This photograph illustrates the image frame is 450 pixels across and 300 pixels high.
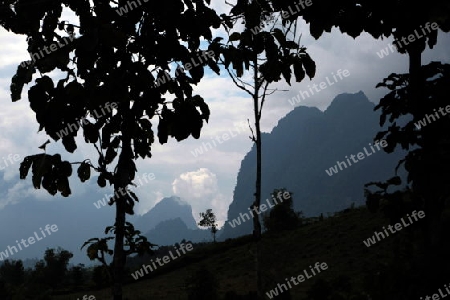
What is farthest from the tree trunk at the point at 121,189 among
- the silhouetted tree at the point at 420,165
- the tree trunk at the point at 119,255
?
the silhouetted tree at the point at 420,165

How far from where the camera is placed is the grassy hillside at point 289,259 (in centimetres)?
3716

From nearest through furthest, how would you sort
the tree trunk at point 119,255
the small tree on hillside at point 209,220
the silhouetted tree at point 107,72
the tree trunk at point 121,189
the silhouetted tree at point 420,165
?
the silhouetted tree at point 107,72
the tree trunk at point 121,189
the tree trunk at point 119,255
the silhouetted tree at point 420,165
the small tree on hillside at point 209,220

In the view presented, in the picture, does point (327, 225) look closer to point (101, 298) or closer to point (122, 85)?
point (101, 298)

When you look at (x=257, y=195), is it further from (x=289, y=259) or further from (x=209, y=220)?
(x=209, y=220)

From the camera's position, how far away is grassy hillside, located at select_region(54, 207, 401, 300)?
37.2 metres

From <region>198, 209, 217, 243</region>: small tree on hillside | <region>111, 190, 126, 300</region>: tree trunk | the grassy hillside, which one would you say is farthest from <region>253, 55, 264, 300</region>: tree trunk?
<region>198, 209, 217, 243</region>: small tree on hillside

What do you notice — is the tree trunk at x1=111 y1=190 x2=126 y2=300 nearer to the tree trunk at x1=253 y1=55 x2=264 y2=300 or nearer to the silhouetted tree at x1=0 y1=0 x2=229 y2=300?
the silhouetted tree at x1=0 y1=0 x2=229 y2=300

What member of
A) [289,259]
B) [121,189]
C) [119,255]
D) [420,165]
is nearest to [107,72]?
[121,189]

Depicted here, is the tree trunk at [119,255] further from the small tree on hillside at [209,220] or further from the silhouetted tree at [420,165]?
the small tree on hillside at [209,220]

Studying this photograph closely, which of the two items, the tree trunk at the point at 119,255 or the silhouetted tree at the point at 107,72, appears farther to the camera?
the tree trunk at the point at 119,255

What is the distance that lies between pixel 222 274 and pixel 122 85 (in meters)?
47.7

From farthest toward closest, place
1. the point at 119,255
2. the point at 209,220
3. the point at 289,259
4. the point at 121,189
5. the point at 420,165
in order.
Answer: the point at 209,220, the point at 289,259, the point at 420,165, the point at 119,255, the point at 121,189

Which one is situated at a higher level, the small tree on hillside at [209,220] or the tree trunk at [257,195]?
the small tree on hillside at [209,220]

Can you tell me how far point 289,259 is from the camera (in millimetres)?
46531
